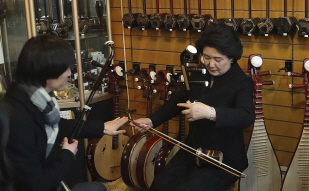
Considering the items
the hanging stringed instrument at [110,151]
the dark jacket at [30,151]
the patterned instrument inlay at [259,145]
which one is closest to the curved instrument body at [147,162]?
the hanging stringed instrument at [110,151]

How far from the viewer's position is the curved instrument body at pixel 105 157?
347cm

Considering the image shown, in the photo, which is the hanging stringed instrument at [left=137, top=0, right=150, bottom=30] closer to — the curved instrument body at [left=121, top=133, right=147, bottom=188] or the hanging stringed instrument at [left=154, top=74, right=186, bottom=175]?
the hanging stringed instrument at [left=154, top=74, right=186, bottom=175]

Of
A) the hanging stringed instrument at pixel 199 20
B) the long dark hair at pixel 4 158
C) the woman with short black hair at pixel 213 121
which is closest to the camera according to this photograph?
the long dark hair at pixel 4 158

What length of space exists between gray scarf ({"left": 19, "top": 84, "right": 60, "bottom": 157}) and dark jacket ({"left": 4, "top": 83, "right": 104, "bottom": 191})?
19mm

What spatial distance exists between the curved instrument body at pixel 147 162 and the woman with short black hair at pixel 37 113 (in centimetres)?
125

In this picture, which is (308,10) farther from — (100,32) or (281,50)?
(100,32)

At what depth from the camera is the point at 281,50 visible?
2951 millimetres

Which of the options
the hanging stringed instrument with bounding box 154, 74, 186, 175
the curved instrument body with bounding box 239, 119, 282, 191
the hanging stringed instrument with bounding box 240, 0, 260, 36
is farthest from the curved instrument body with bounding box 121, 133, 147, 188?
the hanging stringed instrument with bounding box 240, 0, 260, 36

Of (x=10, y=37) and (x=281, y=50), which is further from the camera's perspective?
(x=10, y=37)

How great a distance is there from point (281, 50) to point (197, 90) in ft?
2.02

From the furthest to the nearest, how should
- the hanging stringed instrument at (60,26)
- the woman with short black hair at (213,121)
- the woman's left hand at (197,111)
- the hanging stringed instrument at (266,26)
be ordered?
the hanging stringed instrument at (60,26)
the hanging stringed instrument at (266,26)
the woman with short black hair at (213,121)
the woman's left hand at (197,111)

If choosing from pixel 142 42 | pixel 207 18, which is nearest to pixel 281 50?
pixel 207 18

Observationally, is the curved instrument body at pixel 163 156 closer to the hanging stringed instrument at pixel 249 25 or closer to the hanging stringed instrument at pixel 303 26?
the hanging stringed instrument at pixel 249 25

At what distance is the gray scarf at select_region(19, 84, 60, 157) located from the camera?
6.25ft
